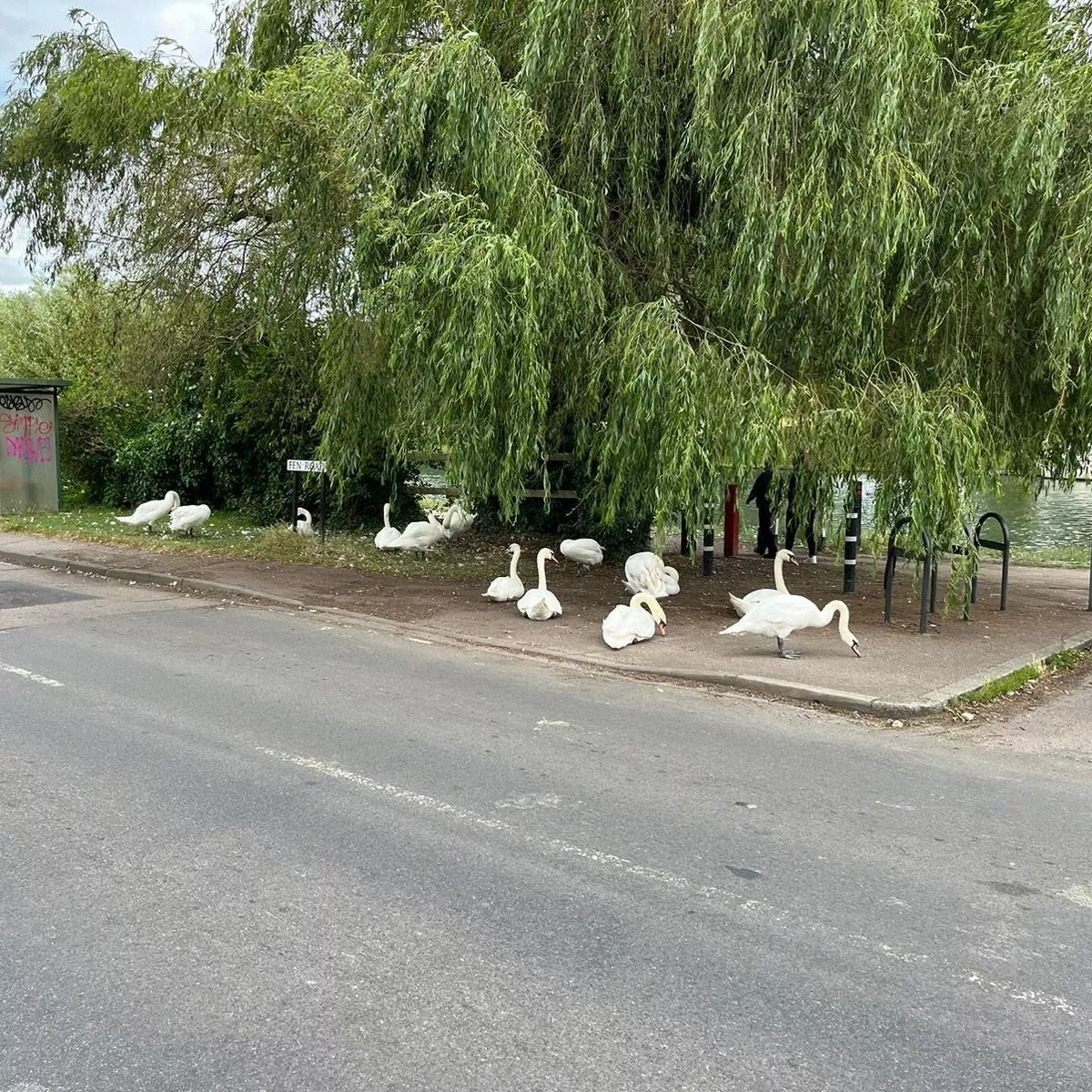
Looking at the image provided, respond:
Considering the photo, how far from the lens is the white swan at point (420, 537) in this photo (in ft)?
49.7

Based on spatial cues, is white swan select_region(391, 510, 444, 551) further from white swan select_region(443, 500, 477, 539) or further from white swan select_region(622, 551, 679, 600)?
white swan select_region(622, 551, 679, 600)

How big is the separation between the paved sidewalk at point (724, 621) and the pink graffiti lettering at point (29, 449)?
5.90 metres

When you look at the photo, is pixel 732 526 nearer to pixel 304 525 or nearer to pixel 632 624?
pixel 632 624

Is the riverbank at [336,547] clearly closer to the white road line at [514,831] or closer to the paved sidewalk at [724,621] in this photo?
the paved sidewalk at [724,621]

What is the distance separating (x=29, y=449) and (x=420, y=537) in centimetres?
1103

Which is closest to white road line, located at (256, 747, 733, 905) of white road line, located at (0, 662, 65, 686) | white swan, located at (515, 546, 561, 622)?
white road line, located at (0, 662, 65, 686)

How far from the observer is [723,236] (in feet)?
33.9

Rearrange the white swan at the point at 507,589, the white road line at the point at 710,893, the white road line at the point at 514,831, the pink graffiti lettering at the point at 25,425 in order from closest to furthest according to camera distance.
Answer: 1. the white road line at the point at 710,893
2. the white road line at the point at 514,831
3. the white swan at the point at 507,589
4. the pink graffiti lettering at the point at 25,425

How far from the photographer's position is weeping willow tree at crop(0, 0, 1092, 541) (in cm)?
931

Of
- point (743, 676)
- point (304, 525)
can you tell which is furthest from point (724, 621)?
point (304, 525)

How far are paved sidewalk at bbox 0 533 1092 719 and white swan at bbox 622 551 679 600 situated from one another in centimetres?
22

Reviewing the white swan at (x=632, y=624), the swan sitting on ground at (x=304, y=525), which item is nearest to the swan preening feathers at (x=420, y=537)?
the swan sitting on ground at (x=304, y=525)

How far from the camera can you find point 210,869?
14.2 feet

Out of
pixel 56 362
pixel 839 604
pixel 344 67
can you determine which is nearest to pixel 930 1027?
pixel 839 604
